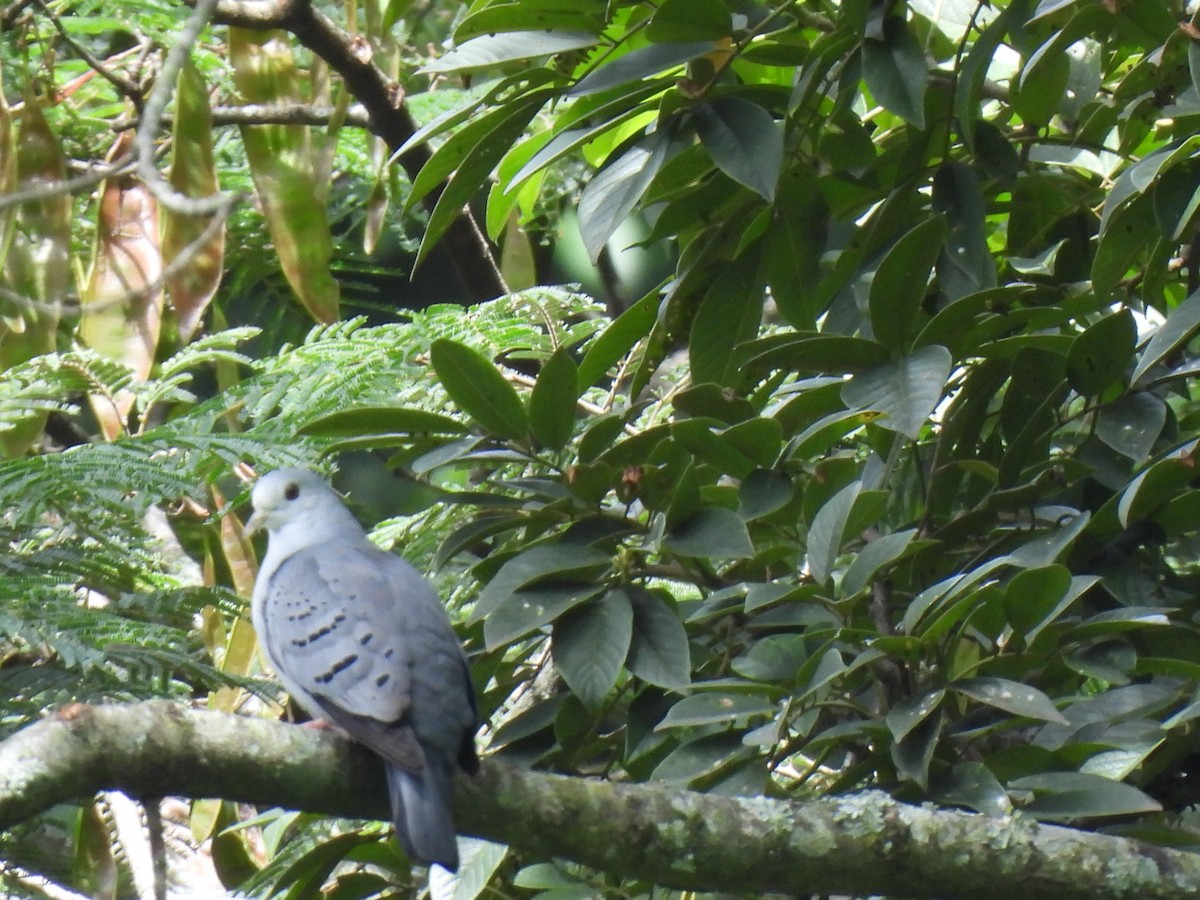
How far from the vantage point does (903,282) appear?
2.12m

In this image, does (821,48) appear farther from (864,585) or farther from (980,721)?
(980,721)

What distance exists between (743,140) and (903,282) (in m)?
0.38

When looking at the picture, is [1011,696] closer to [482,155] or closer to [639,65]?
[639,65]

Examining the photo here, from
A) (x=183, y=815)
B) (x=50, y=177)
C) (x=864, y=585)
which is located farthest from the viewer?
(x=183, y=815)

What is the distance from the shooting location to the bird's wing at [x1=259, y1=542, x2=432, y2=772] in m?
2.29

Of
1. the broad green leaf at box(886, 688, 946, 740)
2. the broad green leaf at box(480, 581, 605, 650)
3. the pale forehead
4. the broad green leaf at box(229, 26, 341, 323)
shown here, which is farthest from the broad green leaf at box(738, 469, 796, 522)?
the broad green leaf at box(229, 26, 341, 323)

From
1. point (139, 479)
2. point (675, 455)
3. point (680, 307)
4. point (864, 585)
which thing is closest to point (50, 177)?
point (139, 479)

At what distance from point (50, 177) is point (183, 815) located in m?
2.11

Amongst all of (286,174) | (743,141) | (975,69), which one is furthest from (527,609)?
(286,174)

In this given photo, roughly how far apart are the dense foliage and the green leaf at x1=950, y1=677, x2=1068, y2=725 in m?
0.01

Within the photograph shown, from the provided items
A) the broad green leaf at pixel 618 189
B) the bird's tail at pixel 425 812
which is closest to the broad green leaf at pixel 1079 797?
the bird's tail at pixel 425 812

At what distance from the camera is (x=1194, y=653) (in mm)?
2189

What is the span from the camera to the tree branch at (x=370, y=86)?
3.58m

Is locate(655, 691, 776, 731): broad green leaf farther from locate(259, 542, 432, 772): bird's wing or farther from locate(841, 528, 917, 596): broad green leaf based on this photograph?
locate(259, 542, 432, 772): bird's wing
